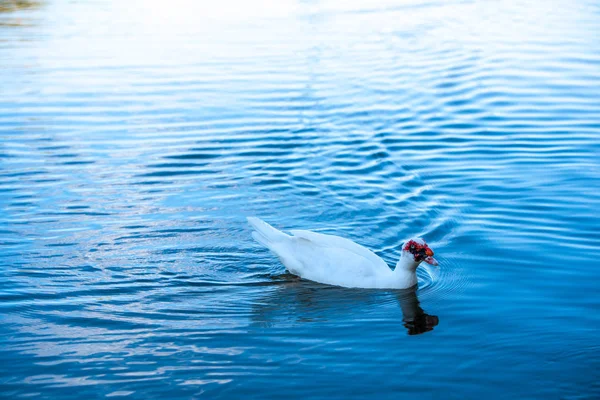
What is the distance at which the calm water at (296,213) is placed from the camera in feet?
25.5

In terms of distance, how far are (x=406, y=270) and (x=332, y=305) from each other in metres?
0.95

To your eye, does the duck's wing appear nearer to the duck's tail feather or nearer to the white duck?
the white duck

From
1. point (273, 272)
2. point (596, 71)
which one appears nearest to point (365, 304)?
point (273, 272)

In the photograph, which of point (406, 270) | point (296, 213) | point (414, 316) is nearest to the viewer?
point (414, 316)

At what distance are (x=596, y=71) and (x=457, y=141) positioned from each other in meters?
6.59

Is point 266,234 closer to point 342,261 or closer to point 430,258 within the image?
point 342,261

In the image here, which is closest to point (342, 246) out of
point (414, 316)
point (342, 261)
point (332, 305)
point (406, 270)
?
point (342, 261)

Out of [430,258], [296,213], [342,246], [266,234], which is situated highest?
[296,213]

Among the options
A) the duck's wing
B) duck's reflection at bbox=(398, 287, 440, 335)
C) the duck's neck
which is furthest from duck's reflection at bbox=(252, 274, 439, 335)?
the duck's wing

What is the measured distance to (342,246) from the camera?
32.2 ft

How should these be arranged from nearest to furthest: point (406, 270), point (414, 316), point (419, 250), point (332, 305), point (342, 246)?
point (414, 316), point (332, 305), point (419, 250), point (406, 270), point (342, 246)

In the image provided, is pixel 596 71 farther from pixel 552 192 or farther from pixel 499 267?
pixel 499 267

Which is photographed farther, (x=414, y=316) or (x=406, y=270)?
(x=406, y=270)

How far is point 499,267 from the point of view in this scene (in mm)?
9992
